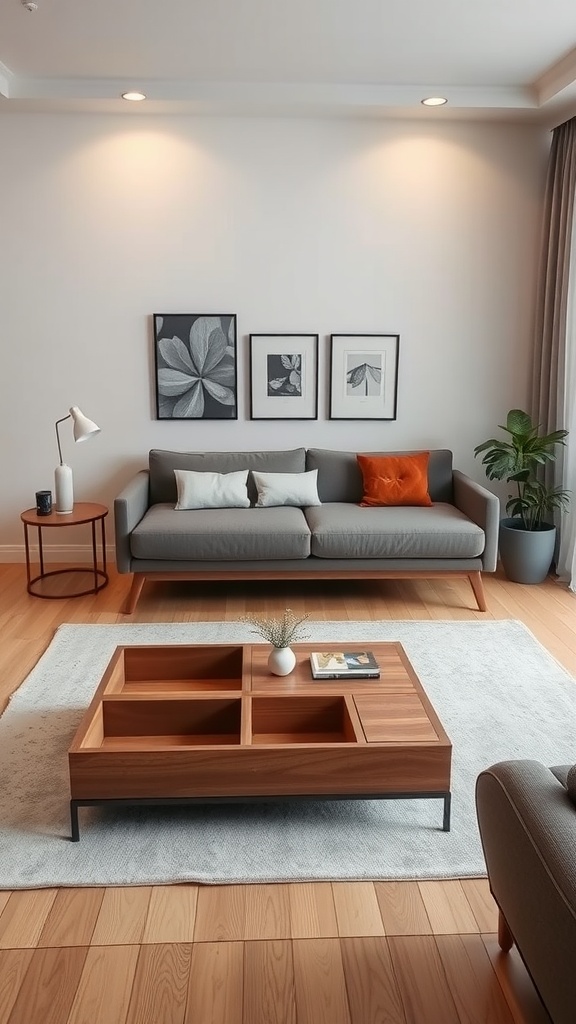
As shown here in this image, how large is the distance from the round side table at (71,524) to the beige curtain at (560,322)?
8.77 feet

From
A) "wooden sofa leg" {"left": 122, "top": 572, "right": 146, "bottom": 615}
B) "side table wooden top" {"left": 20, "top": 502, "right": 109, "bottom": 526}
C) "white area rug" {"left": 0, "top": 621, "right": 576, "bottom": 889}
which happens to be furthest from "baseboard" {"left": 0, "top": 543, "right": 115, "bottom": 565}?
"white area rug" {"left": 0, "top": 621, "right": 576, "bottom": 889}

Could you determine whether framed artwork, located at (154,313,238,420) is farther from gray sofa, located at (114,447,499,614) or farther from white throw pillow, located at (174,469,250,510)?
gray sofa, located at (114,447,499,614)

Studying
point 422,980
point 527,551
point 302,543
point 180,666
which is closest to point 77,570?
point 302,543

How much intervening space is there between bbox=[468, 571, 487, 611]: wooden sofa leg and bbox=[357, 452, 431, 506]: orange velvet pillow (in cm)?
56

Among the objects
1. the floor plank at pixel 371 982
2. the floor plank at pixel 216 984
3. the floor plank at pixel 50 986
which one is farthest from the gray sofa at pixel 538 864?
the floor plank at pixel 50 986

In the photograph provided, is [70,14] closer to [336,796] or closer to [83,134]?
[83,134]

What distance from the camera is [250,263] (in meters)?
4.92

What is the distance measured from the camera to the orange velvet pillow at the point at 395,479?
4723 millimetres

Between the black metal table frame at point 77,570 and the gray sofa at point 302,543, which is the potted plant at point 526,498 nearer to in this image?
the gray sofa at point 302,543

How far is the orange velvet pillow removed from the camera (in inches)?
186

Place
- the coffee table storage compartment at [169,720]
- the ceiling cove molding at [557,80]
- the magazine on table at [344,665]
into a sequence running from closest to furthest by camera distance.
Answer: the coffee table storage compartment at [169,720], the magazine on table at [344,665], the ceiling cove molding at [557,80]

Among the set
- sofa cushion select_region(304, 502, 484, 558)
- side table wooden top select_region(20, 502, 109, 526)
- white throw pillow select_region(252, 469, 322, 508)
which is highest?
white throw pillow select_region(252, 469, 322, 508)

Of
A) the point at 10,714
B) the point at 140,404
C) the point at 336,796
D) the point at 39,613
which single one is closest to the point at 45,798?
the point at 10,714

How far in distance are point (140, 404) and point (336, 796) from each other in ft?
10.6
